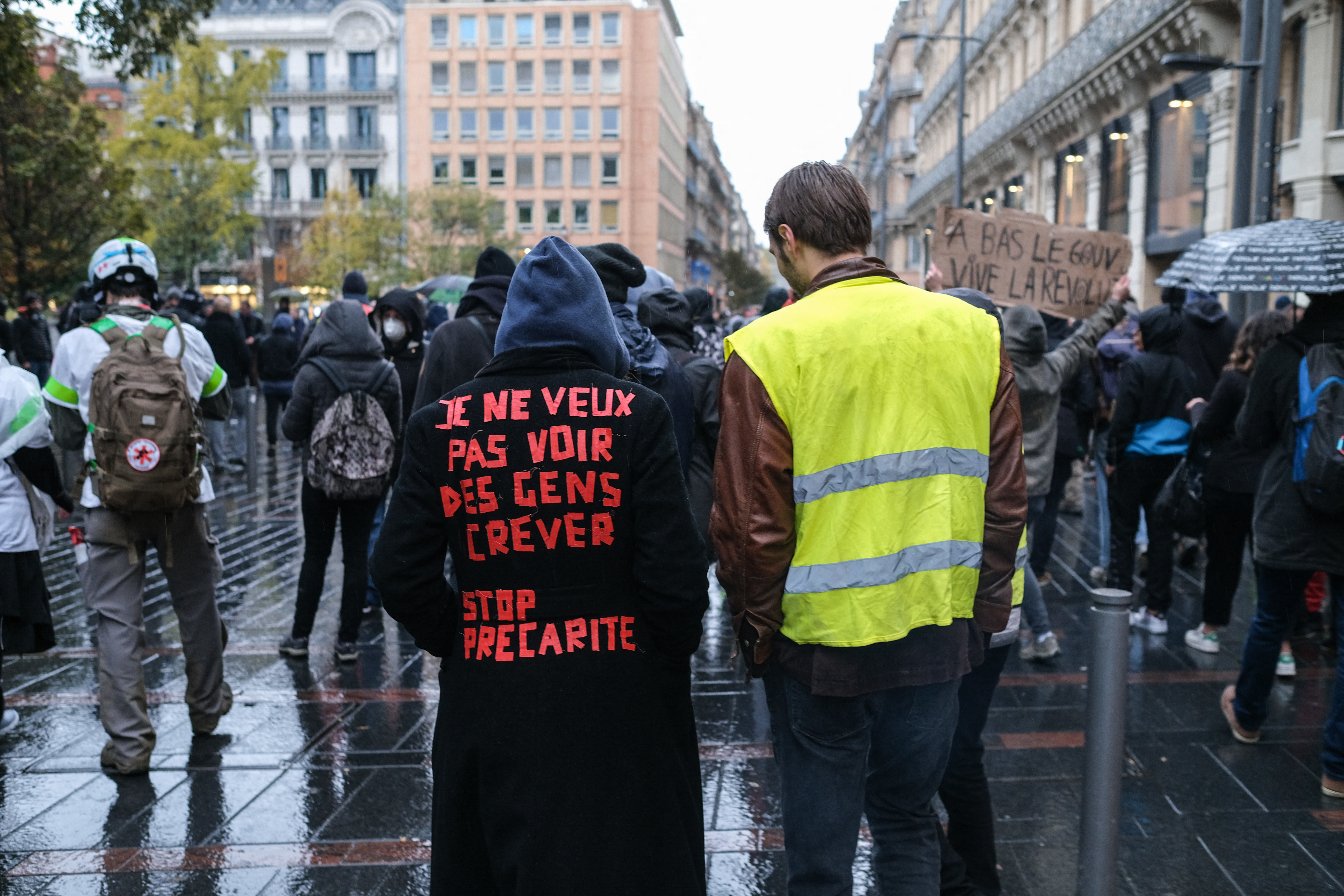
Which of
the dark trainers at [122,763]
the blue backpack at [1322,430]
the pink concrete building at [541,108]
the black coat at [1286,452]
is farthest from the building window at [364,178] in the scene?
the blue backpack at [1322,430]

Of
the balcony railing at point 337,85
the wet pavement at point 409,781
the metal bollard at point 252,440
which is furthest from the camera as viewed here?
the balcony railing at point 337,85

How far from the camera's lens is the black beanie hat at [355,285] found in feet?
33.0

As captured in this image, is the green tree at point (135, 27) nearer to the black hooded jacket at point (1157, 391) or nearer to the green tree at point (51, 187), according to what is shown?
the green tree at point (51, 187)

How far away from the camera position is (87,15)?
398 inches

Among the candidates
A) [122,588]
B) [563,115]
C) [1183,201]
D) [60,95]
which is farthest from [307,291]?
[122,588]

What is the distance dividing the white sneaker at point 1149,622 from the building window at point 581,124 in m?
72.6

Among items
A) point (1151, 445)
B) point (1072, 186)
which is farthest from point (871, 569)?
point (1072, 186)

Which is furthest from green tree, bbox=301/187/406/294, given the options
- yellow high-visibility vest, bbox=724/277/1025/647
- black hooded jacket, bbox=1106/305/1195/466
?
yellow high-visibility vest, bbox=724/277/1025/647

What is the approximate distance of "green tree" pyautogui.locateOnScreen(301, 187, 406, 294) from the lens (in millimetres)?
58625

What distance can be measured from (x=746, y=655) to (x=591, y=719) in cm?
39

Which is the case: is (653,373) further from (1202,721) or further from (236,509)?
(236,509)

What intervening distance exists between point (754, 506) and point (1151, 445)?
4831 mm

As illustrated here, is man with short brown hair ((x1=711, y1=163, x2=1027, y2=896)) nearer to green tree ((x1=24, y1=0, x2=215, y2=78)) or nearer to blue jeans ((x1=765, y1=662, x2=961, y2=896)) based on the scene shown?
blue jeans ((x1=765, y1=662, x2=961, y2=896))

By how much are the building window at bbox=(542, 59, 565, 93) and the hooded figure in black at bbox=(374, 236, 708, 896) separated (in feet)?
252
